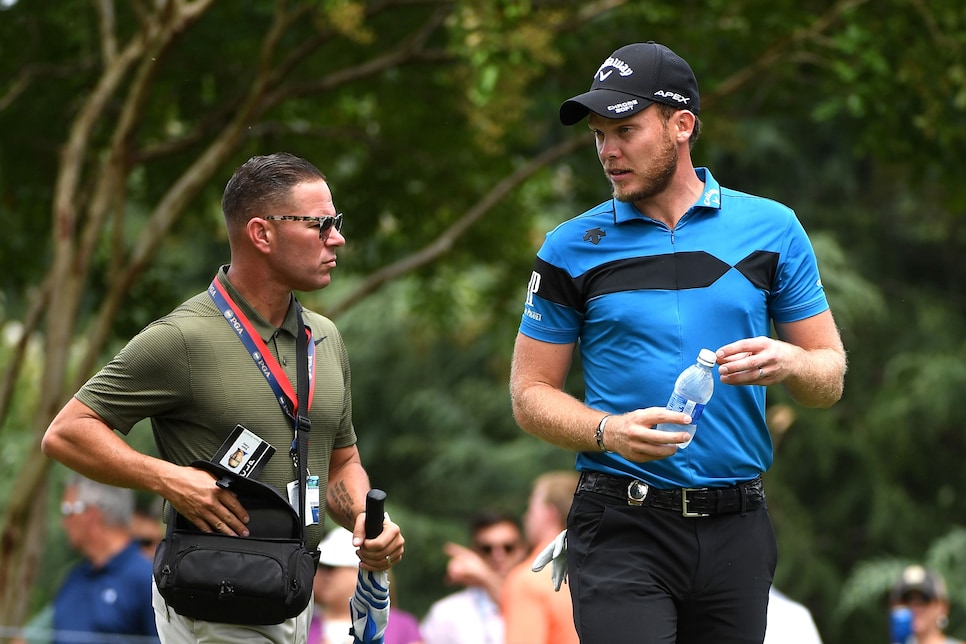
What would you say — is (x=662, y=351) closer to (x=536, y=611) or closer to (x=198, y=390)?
(x=198, y=390)

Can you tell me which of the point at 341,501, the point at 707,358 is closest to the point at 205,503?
the point at 341,501

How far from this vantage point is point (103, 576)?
8266 mm

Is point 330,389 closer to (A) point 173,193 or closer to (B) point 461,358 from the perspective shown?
(A) point 173,193

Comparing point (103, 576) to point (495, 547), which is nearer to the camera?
point (103, 576)

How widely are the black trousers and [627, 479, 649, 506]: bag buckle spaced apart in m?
0.02

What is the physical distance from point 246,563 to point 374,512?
0.44 m

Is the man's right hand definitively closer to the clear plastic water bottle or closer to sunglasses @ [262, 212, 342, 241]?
sunglasses @ [262, 212, 342, 241]

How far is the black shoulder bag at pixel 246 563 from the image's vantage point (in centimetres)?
438

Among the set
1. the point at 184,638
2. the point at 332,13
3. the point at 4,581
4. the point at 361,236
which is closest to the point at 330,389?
the point at 184,638

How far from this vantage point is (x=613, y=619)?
428 centimetres

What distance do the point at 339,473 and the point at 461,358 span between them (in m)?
18.2

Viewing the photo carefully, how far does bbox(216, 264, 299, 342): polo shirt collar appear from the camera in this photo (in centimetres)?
466

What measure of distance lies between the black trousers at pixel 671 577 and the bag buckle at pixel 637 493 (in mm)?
24

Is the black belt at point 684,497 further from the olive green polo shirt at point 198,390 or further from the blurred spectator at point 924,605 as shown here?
the blurred spectator at point 924,605
